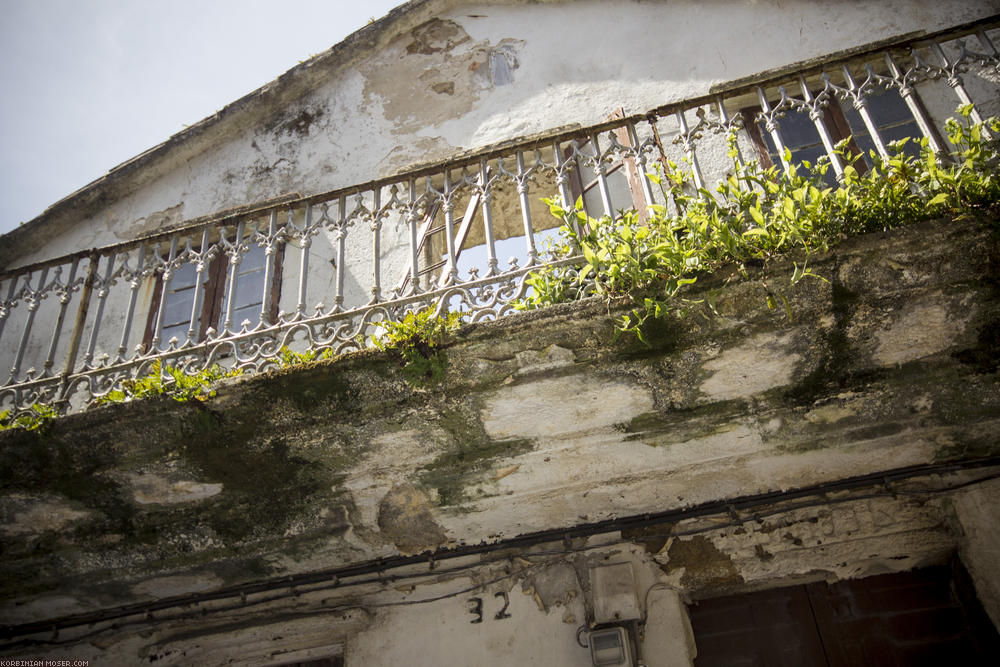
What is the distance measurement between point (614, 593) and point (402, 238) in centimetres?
356

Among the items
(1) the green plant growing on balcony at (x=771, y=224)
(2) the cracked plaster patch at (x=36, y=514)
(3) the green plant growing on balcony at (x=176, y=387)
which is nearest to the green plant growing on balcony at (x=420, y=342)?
(1) the green plant growing on balcony at (x=771, y=224)

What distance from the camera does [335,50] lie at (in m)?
6.88

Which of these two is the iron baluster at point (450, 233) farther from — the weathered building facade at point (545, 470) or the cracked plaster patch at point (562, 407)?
the cracked plaster patch at point (562, 407)

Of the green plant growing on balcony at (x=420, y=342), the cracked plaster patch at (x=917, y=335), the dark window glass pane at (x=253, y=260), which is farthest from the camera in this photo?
the dark window glass pane at (x=253, y=260)

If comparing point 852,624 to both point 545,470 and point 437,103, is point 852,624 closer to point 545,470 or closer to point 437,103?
point 545,470

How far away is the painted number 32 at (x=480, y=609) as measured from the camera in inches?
143

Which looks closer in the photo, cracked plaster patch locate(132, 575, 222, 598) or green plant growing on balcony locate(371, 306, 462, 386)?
green plant growing on balcony locate(371, 306, 462, 386)

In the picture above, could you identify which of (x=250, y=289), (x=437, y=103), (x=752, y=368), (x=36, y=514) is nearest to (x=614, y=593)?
(x=752, y=368)

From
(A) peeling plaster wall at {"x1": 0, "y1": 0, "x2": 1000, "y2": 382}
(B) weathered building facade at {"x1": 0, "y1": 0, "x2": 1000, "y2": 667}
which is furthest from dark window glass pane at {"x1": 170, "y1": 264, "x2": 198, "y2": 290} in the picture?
(B) weathered building facade at {"x1": 0, "y1": 0, "x2": 1000, "y2": 667}

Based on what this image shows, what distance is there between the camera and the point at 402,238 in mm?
5645

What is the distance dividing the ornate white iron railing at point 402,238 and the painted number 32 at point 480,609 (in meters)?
1.75

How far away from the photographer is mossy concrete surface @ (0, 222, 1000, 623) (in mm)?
2666

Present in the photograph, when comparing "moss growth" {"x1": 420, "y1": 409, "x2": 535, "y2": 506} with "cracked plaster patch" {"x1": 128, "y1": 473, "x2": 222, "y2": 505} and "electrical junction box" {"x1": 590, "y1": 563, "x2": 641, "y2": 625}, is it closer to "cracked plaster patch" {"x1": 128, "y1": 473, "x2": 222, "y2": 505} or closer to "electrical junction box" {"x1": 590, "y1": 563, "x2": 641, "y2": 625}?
"electrical junction box" {"x1": 590, "y1": 563, "x2": 641, "y2": 625}

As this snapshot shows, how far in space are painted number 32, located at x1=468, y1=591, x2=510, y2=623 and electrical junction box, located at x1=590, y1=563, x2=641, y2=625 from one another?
1.73 feet
